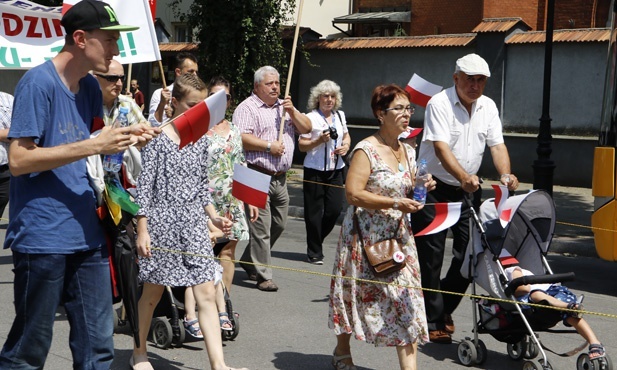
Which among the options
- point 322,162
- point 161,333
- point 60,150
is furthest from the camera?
point 322,162

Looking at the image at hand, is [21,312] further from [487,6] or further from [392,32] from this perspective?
[392,32]

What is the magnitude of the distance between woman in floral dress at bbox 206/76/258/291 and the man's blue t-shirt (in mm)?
2943

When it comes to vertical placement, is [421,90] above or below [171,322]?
above

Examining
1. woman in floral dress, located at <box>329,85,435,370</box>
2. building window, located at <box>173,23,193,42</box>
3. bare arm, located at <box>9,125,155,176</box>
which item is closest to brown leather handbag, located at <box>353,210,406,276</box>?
woman in floral dress, located at <box>329,85,435,370</box>

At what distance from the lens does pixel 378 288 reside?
5656mm

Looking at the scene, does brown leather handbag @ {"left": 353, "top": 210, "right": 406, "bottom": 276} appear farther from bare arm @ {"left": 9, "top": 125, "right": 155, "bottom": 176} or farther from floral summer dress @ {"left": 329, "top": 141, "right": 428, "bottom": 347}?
bare arm @ {"left": 9, "top": 125, "right": 155, "bottom": 176}

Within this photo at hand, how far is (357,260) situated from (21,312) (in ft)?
7.23

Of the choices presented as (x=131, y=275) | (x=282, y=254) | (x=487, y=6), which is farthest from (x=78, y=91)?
(x=487, y=6)

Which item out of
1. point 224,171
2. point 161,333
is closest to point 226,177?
point 224,171

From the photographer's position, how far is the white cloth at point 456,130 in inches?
269

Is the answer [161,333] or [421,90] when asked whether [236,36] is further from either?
[161,333]

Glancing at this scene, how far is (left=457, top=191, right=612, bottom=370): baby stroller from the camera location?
5941 millimetres

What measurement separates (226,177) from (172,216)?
4.41ft

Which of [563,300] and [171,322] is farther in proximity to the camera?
[171,322]
